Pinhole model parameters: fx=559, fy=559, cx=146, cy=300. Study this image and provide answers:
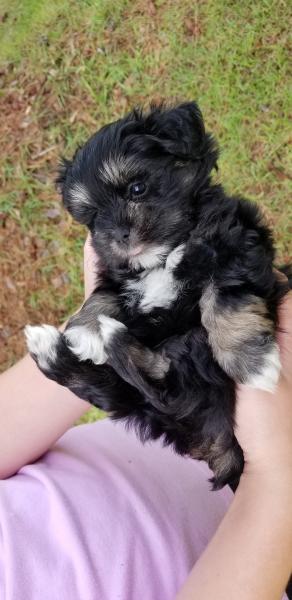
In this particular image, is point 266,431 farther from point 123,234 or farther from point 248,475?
point 123,234

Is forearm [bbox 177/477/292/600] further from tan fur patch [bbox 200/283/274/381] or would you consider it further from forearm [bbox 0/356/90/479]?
forearm [bbox 0/356/90/479]

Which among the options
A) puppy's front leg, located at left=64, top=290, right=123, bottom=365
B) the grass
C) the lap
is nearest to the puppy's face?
puppy's front leg, located at left=64, top=290, right=123, bottom=365

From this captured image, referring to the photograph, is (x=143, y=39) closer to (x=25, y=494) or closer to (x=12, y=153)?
(x=12, y=153)

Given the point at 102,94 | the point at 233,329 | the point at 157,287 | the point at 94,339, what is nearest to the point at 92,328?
the point at 94,339

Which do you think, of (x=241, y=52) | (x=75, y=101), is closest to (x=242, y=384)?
(x=241, y=52)

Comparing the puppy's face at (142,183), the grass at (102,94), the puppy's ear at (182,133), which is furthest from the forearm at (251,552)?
the grass at (102,94)
